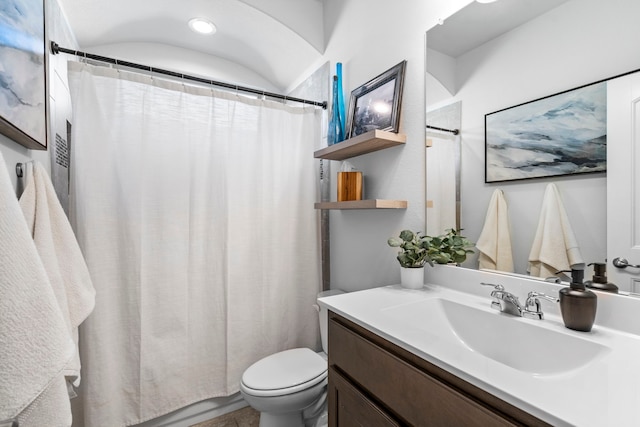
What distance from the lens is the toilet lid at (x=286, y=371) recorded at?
4.35 ft

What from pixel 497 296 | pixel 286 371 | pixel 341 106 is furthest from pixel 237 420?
pixel 341 106

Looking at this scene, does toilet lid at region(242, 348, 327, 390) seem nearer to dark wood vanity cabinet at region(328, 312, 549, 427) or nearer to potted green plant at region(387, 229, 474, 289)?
dark wood vanity cabinet at region(328, 312, 549, 427)

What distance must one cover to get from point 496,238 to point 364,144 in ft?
Answer: 2.35

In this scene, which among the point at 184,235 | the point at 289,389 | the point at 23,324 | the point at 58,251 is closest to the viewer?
the point at 23,324

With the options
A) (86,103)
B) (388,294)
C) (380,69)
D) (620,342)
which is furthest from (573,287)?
(86,103)

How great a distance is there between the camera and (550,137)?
909 millimetres

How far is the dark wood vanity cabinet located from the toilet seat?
331 millimetres

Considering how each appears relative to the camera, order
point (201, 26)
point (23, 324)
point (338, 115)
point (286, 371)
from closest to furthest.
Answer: point (23, 324) < point (286, 371) < point (338, 115) < point (201, 26)

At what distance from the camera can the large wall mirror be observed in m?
0.81

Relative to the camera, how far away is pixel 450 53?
119 centimetres

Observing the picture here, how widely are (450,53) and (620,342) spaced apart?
1.11 m

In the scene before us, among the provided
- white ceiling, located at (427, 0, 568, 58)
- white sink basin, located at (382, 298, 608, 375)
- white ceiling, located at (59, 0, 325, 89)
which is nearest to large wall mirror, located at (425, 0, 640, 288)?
white ceiling, located at (427, 0, 568, 58)

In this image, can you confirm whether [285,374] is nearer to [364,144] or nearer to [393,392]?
[393,392]

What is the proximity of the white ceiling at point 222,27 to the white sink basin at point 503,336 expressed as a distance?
5.90 ft
